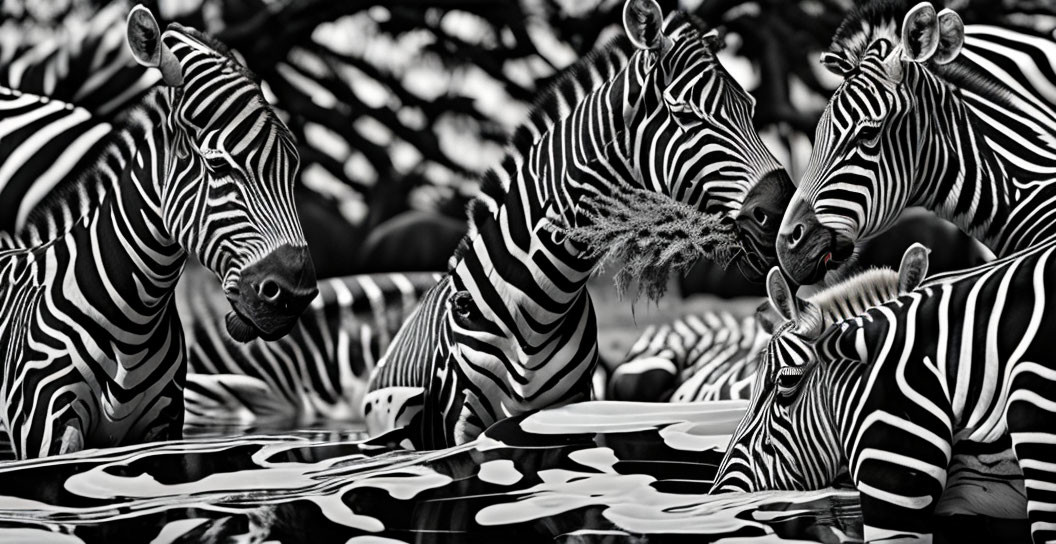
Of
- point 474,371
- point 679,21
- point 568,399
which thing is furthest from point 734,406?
point 679,21

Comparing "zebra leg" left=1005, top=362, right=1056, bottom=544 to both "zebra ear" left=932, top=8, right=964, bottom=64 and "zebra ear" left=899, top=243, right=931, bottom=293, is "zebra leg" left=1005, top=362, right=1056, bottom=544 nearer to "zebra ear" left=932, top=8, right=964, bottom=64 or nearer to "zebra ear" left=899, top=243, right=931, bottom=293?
"zebra ear" left=899, top=243, right=931, bottom=293

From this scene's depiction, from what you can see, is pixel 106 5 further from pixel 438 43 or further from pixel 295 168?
Result: pixel 295 168

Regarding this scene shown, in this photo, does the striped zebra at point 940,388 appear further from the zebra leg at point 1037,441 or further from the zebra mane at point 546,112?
the zebra mane at point 546,112

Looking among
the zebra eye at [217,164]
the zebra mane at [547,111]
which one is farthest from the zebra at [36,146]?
the zebra mane at [547,111]

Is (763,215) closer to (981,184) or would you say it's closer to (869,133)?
(869,133)

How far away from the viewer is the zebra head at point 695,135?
2807 mm

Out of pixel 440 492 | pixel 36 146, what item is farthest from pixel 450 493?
pixel 36 146

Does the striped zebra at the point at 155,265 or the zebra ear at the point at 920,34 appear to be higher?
the zebra ear at the point at 920,34

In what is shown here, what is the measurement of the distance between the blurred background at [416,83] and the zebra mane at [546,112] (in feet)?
7.81

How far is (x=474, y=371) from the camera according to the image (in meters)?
3.06

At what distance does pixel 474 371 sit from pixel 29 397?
1049mm

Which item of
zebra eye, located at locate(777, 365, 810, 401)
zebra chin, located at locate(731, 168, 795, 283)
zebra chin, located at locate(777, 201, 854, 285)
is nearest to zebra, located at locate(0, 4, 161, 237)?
zebra chin, located at locate(731, 168, 795, 283)

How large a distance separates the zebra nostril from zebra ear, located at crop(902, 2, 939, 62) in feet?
4.89

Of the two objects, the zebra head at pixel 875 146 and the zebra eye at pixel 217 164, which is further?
the zebra eye at pixel 217 164
